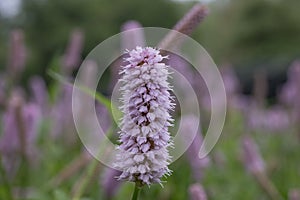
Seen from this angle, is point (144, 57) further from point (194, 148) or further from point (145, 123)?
point (194, 148)

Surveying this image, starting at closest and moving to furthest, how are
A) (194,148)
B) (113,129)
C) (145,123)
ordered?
(145,123)
(113,129)
(194,148)

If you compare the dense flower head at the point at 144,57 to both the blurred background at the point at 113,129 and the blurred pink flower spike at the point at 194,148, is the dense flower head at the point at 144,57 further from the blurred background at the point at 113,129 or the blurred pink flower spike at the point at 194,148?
the blurred pink flower spike at the point at 194,148

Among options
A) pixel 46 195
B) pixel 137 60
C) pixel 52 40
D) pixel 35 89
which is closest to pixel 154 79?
pixel 137 60

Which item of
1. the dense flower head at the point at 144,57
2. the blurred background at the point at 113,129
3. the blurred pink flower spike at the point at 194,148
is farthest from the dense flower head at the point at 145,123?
the blurred pink flower spike at the point at 194,148

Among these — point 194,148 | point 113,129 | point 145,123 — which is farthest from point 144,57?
point 194,148

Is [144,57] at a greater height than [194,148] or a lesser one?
lesser

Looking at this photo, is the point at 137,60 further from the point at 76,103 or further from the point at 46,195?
the point at 76,103

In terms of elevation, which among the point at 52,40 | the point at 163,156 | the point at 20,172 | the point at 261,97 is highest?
the point at 52,40

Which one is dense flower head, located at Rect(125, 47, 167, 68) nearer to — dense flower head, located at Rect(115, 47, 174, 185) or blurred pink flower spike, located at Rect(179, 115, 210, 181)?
dense flower head, located at Rect(115, 47, 174, 185)
